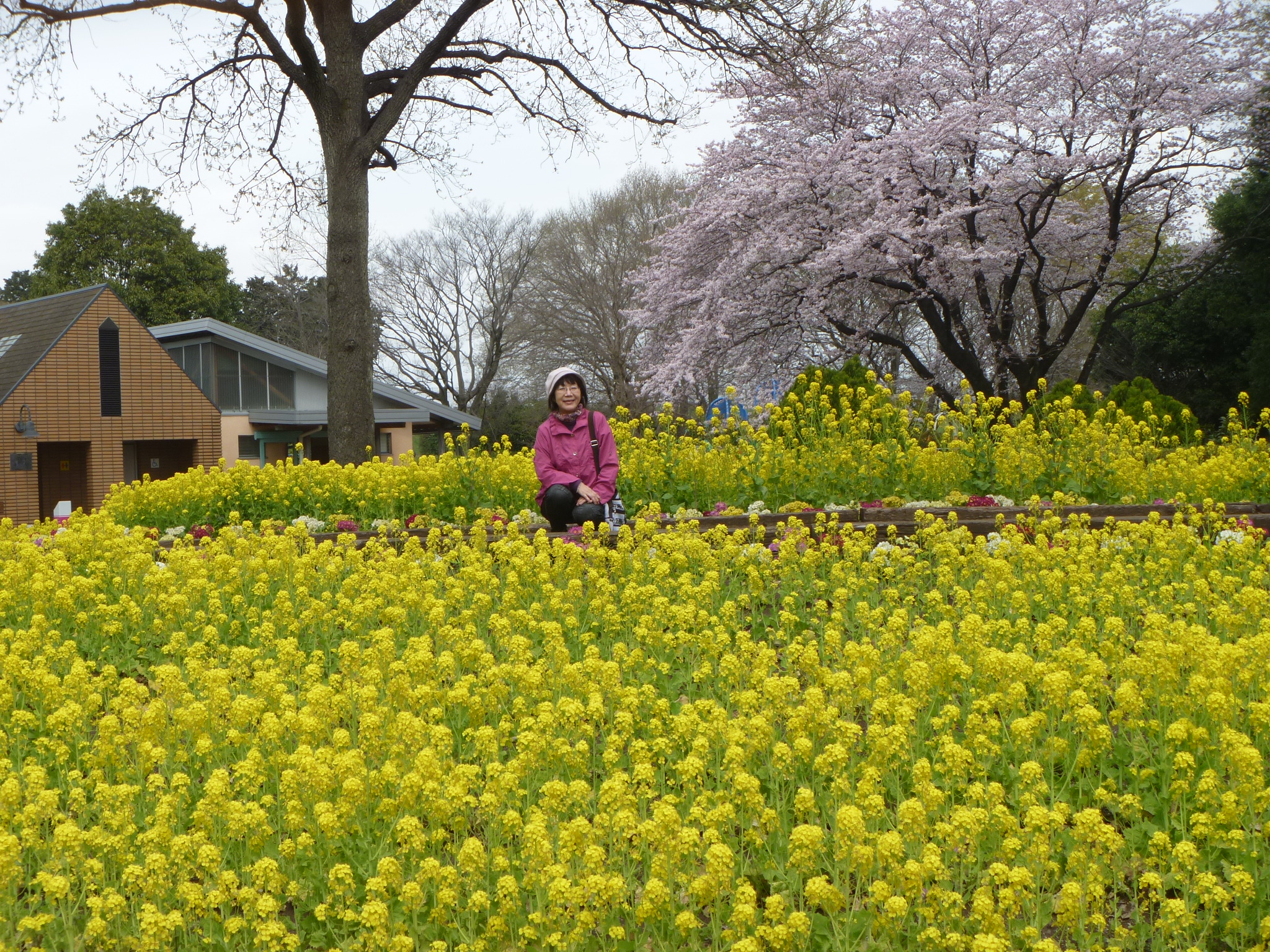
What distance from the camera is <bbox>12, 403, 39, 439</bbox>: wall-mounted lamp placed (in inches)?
1078

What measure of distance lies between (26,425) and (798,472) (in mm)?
25137

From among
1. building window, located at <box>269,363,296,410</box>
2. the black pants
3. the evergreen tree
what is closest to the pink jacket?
the black pants

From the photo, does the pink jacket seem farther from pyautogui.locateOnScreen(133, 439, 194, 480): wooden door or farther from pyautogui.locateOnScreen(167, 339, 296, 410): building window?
pyautogui.locateOnScreen(167, 339, 296, 410): building window

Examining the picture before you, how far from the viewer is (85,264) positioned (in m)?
39.6

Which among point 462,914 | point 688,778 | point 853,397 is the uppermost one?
point 853,397

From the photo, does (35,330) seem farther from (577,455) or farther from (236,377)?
(577,455)

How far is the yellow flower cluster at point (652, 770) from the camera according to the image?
287 centimetres

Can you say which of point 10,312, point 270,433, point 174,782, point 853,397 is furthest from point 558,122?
point 10,312

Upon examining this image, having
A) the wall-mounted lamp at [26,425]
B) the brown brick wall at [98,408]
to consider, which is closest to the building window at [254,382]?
the brown brick wall at [98,408]

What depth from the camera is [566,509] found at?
25.6 feet

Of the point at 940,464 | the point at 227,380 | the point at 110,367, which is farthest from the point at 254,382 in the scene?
the point at 940,464

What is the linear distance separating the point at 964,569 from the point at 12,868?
4393 millimetres

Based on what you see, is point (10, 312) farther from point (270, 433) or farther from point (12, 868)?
point (12, 868)

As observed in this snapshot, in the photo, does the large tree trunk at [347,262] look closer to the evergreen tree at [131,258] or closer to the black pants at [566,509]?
the black pants at [566,509]
